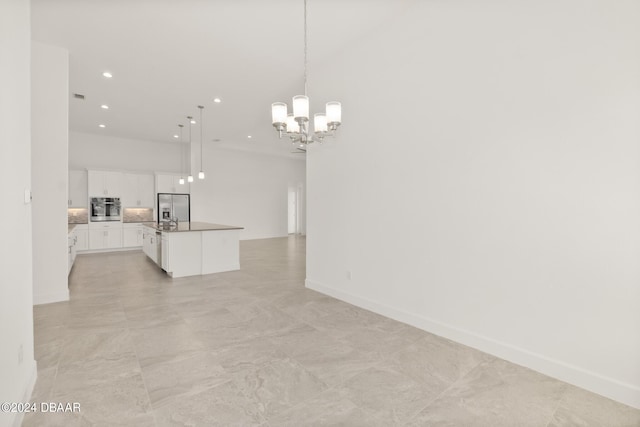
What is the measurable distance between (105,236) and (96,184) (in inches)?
60.4

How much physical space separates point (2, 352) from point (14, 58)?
1.77 m

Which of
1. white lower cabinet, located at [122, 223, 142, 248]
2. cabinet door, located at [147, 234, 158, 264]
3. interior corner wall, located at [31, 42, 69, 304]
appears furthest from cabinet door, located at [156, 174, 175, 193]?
interior corner wall, located at [31, 42, 69, 304]

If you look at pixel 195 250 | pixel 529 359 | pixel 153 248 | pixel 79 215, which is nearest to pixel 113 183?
pixel 79 215

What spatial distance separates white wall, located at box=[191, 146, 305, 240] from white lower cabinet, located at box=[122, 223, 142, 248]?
1676 mm

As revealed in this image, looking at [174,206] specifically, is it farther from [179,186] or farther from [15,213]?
[15,213]

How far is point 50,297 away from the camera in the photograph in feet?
13.8

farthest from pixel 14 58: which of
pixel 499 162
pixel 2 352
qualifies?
pixel 499 162

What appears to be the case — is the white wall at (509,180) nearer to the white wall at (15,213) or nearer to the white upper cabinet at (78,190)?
the white wall at (15,213)

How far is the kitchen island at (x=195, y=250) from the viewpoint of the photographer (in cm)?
568

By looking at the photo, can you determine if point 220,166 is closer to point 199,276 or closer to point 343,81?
point 199,276

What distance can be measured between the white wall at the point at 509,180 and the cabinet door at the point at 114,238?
26.7ft

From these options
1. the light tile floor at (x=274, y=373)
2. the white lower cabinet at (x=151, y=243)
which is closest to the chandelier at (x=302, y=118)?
the light tile floor at (x=274, y=373)

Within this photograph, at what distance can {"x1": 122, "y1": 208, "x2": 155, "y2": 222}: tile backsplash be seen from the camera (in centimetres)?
914

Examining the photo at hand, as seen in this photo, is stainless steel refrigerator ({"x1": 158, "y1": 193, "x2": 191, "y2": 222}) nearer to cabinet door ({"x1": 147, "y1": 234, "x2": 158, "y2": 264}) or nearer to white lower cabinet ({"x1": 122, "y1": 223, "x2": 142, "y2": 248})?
white lower cabinet ({"x1": 122, "y1": 223, "x2": 142, "y2": 248})
